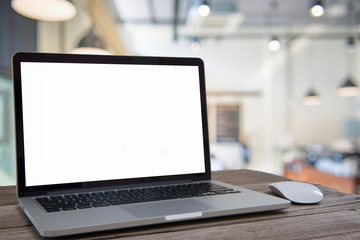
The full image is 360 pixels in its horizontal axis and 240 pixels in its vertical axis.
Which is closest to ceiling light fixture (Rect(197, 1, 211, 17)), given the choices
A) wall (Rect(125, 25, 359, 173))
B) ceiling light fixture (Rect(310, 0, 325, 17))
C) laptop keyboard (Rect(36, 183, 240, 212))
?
ceiling light fixture (Rect(310, 0, 325, 17))

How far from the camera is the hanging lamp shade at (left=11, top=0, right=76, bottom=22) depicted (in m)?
1.67

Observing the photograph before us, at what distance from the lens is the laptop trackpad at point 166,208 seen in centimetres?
51

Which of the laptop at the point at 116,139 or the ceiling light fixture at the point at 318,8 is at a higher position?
the ceiling light fixture at the point at 318,8

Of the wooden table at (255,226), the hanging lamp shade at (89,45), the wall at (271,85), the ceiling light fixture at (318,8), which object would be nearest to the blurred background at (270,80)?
the wall at (271,85)

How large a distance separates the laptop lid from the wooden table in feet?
0.38

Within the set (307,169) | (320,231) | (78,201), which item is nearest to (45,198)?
(78,201)

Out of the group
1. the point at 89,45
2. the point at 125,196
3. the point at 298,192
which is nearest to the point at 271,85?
the point at 89,45

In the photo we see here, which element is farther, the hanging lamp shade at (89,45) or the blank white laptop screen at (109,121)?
the hanging lamp shade at (89,45)

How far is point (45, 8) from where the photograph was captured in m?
1.74

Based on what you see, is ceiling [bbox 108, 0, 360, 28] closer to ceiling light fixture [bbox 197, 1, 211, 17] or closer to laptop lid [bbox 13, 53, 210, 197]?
ceiling light fixture [bbox 197, 1, 211, 17]

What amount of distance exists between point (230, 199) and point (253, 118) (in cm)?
705

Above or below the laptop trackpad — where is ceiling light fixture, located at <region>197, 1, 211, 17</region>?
above

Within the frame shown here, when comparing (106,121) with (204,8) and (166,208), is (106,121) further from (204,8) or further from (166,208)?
(204,8)

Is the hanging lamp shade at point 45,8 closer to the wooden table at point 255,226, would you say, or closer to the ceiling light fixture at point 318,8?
the wooden table at point 255,226
